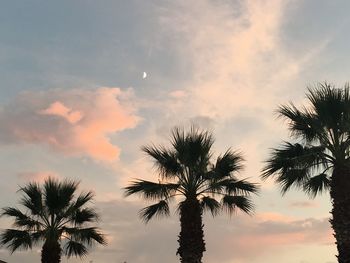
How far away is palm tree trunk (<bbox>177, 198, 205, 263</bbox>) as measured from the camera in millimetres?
23203

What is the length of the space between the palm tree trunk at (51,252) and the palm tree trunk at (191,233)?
27.0 ft

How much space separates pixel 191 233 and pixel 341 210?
7.12 meters

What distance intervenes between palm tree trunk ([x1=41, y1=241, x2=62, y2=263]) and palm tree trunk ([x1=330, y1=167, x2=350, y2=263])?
15.5 m

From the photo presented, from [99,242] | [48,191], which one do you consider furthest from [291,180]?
[48,191]

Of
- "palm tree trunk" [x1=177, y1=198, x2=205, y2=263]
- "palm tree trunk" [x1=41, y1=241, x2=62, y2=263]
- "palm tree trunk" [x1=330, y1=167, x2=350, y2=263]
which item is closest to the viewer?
"palm tree trunk" [x1=330, y1=167, x2=350, y2=263]

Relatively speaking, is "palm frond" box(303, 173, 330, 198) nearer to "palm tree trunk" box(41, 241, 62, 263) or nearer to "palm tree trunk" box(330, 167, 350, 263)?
"palm tree trunk" box(330, 167, 350, 263)

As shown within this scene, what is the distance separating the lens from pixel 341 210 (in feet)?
66.9

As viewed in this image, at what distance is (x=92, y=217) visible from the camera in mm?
29297

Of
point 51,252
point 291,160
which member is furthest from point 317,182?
point 51,252

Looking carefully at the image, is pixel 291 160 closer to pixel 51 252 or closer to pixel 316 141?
pixel 316 141

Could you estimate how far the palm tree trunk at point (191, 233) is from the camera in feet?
76.1

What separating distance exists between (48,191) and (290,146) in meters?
14.4

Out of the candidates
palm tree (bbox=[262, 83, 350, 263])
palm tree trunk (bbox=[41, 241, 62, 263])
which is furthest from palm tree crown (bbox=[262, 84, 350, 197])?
palm tree trunk (bbox=[41, 241, 62, 263])

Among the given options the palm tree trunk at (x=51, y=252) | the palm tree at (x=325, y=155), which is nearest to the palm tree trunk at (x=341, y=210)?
the palm tree at (x=325, y=155)
